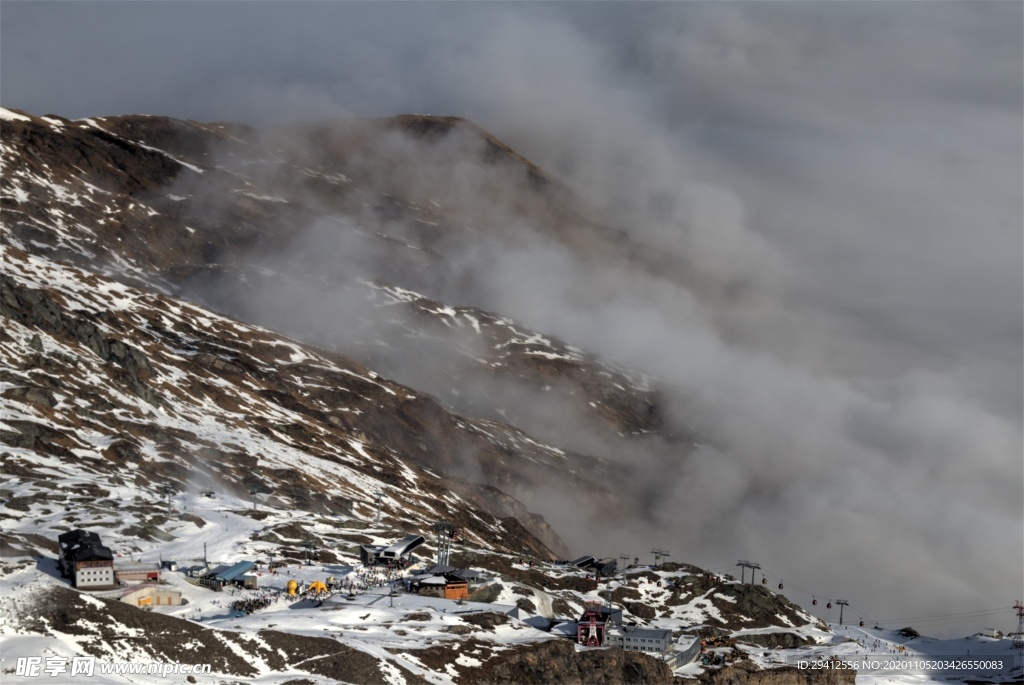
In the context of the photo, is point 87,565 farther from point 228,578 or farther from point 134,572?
point 228,578

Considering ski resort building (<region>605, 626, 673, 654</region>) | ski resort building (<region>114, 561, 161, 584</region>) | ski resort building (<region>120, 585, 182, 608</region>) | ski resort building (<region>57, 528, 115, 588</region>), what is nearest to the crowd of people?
ski resort building (<region>120, 585, 182, 608</region>)

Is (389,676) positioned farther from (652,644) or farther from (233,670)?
(652,644)

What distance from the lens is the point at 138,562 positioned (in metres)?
166

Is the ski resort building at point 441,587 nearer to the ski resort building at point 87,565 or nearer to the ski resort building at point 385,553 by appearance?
the ski resort building at point 385,553

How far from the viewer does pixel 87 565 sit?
150625mm

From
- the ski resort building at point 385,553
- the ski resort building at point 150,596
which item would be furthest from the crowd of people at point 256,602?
the ski resort building at point 385,553

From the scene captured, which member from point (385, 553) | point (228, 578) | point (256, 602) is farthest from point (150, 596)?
point (385, 553)

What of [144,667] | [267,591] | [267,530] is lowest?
[144,667]

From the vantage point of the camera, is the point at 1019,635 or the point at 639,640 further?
the point at 1019,635

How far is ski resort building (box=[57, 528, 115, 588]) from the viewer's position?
491 feet

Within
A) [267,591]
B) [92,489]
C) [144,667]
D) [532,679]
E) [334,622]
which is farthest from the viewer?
[92,489]

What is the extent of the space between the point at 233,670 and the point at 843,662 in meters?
87.3

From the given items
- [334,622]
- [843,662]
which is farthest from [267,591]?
[843,662]

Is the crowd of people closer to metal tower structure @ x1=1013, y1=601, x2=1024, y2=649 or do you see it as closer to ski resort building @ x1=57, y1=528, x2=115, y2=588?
ski resort building @ x1=57, y1=528, x2=115, y2=588
